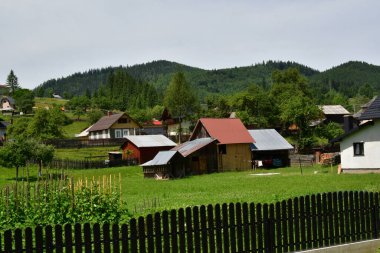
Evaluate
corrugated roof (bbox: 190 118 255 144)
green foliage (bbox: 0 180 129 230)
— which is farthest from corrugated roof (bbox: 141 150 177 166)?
green foliage (bbox: 0 180 129 230)

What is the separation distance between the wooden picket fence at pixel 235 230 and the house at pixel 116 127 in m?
91.6

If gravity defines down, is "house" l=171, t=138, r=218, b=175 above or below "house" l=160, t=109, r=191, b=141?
→ below

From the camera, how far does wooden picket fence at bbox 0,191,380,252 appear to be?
9.81 meters

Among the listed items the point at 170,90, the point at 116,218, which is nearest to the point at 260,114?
the point at 170,90

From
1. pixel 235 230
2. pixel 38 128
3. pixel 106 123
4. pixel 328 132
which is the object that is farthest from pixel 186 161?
pixel 106 123

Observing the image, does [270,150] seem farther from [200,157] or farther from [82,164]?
[82,164]

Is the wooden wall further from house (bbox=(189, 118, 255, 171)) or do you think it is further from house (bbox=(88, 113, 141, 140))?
house (bbox=(88, 113, 141, 140))

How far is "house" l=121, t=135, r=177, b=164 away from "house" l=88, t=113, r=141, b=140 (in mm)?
35468

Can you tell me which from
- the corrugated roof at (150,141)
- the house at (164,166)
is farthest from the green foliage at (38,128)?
the house at (164,166)

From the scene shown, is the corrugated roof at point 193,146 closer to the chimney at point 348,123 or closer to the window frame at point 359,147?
the chimney at point 348,123

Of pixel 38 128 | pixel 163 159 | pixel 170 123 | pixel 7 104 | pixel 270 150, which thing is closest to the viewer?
pixel 163 159

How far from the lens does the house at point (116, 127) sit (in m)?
104

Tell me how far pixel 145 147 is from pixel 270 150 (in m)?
16.1

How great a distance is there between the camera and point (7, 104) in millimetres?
160750
